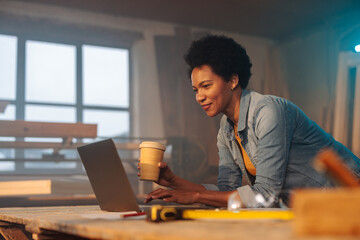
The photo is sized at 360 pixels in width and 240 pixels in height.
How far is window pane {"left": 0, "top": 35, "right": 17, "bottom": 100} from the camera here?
4500mm

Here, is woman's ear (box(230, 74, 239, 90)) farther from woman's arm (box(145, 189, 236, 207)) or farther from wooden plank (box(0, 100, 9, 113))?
wooden plank (box(0, 100, 9, 113))

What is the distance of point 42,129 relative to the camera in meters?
3.67

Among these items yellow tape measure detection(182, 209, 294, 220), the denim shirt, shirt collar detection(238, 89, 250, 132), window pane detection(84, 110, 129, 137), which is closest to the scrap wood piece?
yellow tape measure detection(182, 209, 294, 220)

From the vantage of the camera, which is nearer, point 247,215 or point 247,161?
point 247,215

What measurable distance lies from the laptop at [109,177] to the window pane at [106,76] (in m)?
3.48

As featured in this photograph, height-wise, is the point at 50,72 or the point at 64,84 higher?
the point at 50,72

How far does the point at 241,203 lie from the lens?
1.47 meters

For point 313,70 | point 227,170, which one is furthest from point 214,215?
point 313,70

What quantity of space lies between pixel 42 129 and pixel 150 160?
232cm

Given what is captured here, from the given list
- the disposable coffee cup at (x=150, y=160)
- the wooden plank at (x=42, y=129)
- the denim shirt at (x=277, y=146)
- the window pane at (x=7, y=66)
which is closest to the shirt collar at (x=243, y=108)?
the denim shirt at (x=277, y=146)

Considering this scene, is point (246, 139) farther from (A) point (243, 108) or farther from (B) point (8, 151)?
(B) point (8, 151)

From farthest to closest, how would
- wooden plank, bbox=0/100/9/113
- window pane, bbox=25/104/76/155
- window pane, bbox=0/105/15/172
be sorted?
window pane, bbox=25/104/76/155 → window pane, bbox=0/105/15/172 → wooden plank, bbox=0/100/9/113

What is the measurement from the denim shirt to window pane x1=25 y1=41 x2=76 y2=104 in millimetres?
3186

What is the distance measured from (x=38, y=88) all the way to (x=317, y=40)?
11.2 ft
